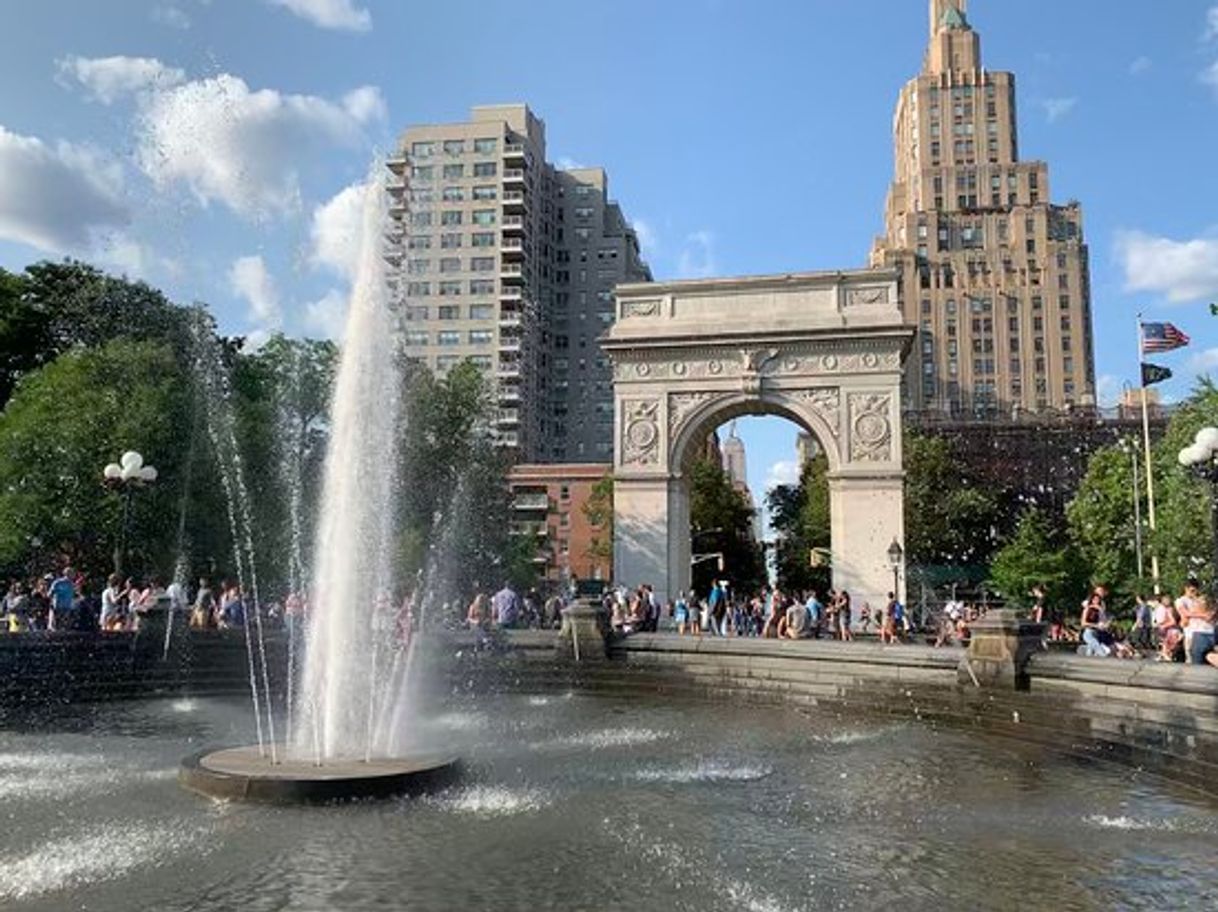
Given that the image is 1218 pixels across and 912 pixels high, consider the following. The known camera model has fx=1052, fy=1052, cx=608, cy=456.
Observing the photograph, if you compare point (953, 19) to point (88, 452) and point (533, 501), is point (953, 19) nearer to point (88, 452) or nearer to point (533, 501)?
point (533, 501)

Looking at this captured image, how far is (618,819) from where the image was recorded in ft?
29.0

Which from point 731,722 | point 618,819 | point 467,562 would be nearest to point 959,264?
point 467,562

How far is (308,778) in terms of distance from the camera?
29.9 ft

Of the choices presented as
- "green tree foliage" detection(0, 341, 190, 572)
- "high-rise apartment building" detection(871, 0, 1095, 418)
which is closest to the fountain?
"green tree foliage" detection(0, 341, 190, 572)

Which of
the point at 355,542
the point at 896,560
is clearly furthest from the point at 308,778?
the point at 896,560

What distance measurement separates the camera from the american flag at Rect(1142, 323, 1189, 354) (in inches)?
1205

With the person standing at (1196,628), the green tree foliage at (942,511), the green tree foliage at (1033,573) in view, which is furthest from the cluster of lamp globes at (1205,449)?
the green tree foliage at (942,511)

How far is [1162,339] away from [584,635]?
20504 mm

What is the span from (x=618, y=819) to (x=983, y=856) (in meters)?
2.89

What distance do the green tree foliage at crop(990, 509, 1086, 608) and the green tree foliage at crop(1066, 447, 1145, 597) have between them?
4.03ft

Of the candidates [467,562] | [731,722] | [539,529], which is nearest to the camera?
[731,722]

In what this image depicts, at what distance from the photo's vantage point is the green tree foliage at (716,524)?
58178mm

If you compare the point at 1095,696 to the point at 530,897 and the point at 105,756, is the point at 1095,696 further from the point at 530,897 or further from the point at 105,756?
the point at 105,756

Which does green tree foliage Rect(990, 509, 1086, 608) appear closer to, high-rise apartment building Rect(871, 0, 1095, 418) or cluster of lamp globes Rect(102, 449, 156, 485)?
cluster of lamp globes Rect(102, 449, 156, 485)
